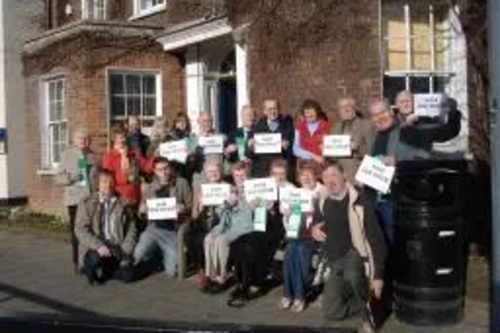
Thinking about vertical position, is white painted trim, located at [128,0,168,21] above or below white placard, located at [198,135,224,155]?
above

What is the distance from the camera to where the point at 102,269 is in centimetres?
1126

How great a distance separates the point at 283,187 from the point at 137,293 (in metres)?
2.16

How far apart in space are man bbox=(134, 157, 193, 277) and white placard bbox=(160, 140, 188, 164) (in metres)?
0.46

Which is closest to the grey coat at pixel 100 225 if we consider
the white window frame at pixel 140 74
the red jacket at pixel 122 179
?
the red jacket at pixel 122 179

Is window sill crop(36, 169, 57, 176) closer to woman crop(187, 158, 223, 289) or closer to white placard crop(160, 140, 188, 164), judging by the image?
white placard crop(160, 140, 188, 164)

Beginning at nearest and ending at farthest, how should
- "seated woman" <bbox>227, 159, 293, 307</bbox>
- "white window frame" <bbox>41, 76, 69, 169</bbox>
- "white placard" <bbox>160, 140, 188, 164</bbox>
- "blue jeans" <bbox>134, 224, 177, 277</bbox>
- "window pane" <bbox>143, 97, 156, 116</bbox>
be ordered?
"seated woman" <bbox>227, 159, 293, 307</bbox>
"blue jeans" <bbox>134, 224, 177, 277</bbox>
"white placard" <bbox>160, 140, 188, 164</bbox>
"window pane" <bbox>143, 97, 156, 116</bbox>
"white window frame" <bbox>41, 76, 69, 169</bbox>

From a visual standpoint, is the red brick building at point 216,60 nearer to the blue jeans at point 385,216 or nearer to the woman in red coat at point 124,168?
the woman in red coat at point 124,168

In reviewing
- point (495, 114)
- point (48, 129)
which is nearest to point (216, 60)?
point (48, 129)

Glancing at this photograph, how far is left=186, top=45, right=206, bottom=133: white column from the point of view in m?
17.4

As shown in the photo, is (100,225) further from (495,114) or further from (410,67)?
(495,114)

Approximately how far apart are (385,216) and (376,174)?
0.46 m

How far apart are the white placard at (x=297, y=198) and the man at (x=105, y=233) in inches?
96.9

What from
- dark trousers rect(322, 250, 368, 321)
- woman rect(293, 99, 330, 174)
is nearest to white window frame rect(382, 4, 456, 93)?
woman rect(293, 99, 330, 174)

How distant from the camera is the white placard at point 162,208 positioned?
Answer: 1083 cm
